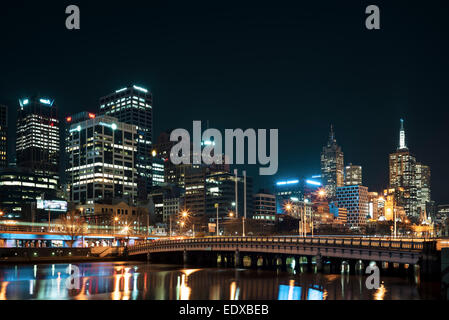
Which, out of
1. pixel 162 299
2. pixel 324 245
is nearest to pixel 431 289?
pixel 324 245

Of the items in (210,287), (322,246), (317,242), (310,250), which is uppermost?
(317,242)

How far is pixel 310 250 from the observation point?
83.4 metres

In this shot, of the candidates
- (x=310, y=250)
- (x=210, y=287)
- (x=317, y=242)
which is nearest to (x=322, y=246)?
(x=317, y=242)

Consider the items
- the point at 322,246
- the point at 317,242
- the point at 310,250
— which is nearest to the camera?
→ the point at 322,246

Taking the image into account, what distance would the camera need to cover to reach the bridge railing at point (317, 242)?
7038 cm

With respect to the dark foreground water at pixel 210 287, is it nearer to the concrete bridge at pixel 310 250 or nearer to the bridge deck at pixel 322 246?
the concrete bridge at pixel 310 250

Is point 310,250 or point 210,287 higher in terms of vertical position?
point 310,250

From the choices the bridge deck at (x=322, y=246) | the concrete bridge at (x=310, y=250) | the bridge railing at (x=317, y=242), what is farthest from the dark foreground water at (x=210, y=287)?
the bridge railing at (x=317, y=242)

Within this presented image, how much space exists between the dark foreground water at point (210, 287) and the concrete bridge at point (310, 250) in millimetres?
3370

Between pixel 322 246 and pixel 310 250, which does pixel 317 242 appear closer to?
pixel 310 250

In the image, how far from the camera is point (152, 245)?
119250 mm

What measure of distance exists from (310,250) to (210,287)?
23.5m
